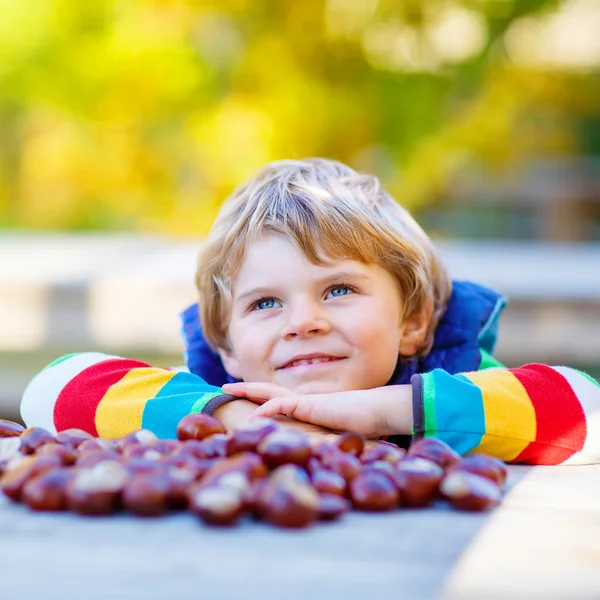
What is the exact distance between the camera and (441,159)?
7.68 m

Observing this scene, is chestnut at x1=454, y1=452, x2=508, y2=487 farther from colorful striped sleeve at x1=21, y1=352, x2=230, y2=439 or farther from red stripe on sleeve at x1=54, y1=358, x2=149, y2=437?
red stripe on sleeve at x1=54, y1=358, x2=149, y2=437

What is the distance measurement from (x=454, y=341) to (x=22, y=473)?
105 centimetres

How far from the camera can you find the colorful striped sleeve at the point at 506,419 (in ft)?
4.65

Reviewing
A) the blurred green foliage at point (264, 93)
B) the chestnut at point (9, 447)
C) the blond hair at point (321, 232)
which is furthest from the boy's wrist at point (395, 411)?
the blurred green foliage at point (264, 93)

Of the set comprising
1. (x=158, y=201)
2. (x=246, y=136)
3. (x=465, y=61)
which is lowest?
→ (x=158, y=201)

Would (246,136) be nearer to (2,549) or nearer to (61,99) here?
(61,99)

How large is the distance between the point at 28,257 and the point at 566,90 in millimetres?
5002

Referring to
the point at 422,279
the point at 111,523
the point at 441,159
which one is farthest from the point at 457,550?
the point at 441,159

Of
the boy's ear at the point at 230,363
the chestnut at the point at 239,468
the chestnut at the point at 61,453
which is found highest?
the chestnut at the point at 239,468

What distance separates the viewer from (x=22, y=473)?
1089 millimetres

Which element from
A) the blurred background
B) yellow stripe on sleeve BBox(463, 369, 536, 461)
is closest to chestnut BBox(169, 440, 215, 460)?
yellow stripe on sleeve BBox(463, 369, 536, 461)

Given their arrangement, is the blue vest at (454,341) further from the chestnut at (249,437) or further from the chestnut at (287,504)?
the chestnut at (287,504)

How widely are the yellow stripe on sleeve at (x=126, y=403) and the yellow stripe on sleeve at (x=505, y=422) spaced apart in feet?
1.77

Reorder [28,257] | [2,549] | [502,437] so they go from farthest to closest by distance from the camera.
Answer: [28,257], [502,437], [2,549]
